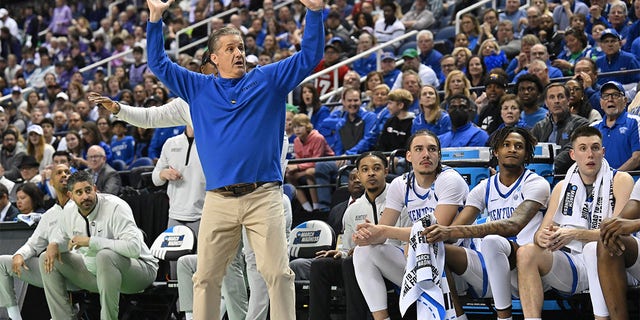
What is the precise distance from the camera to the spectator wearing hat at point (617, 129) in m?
8.34

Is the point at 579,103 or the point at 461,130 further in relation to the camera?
the point at 461,130

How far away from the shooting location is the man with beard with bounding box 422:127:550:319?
6.54 meters

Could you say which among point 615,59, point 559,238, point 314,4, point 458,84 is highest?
point 615,59

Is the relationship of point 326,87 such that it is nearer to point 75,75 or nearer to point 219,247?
point 75,75

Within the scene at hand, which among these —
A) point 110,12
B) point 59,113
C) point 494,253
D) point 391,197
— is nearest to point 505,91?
point 391,197

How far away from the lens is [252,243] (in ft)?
20.1

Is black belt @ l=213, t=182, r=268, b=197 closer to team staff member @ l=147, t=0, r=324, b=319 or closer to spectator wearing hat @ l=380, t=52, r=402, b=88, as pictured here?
team staff member @ l=147, t=0, r=324, b=319

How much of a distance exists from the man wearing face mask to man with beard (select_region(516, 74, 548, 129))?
1.50 ft

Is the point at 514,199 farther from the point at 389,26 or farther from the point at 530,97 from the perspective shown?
the point at 389,26

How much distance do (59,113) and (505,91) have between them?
799 centimetres

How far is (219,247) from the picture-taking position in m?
6.09

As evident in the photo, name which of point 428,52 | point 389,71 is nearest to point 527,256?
point 389,71

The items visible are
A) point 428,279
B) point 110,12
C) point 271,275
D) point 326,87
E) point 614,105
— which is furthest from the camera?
point 110,12

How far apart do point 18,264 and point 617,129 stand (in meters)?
5.12
